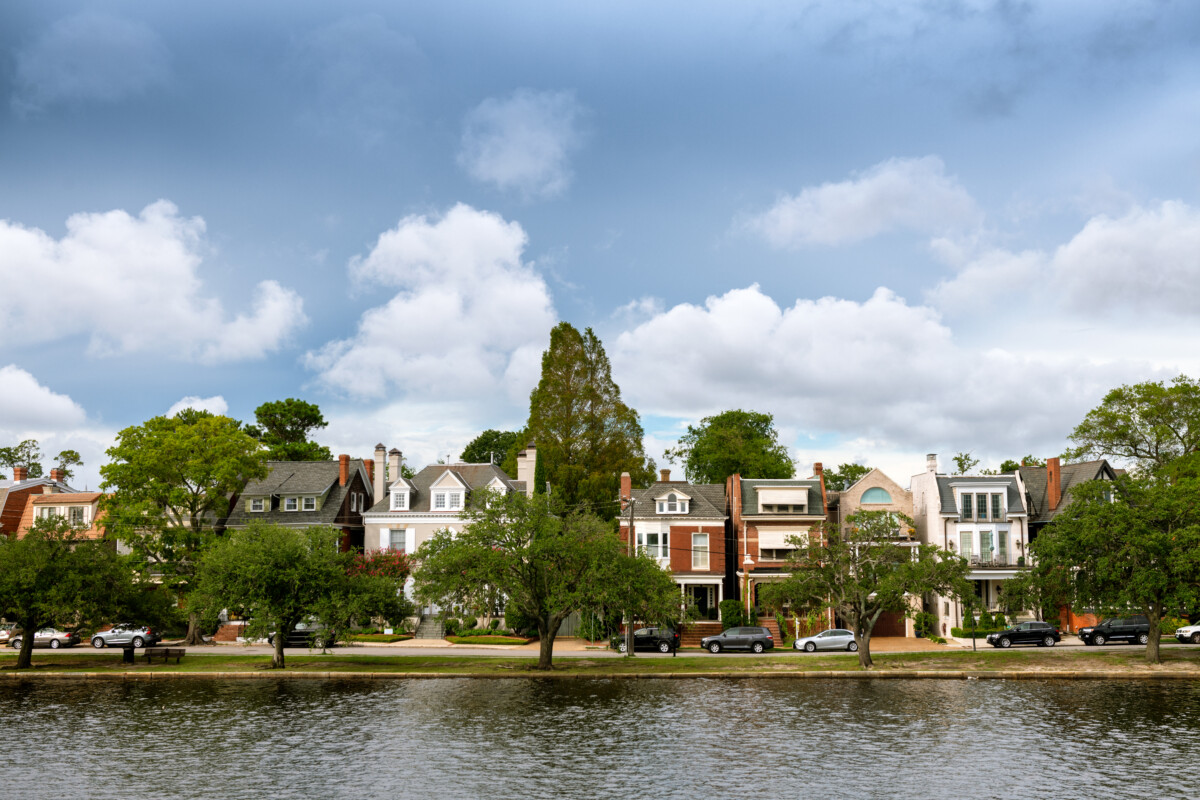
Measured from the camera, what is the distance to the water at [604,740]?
26.8 metres

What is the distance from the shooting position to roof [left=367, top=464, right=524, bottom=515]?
76.3 m

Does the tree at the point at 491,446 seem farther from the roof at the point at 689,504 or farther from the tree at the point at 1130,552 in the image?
the tree at the point at 1130,552

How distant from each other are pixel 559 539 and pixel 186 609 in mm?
21295

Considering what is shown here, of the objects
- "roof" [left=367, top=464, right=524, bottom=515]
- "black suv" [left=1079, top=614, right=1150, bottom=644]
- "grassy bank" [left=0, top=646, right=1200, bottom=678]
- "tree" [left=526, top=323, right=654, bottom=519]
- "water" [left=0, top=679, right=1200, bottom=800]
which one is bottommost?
"water" [left=0, top=679, right=1200, bottom=800]

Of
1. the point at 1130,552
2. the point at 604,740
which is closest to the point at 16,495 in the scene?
the point at 604,740

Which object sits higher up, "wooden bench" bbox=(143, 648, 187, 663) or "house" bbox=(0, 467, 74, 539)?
"house" bbox=(0, 467, 74, 539)

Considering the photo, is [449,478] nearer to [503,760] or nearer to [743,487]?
[743,487]

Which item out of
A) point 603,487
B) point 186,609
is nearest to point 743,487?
point 603,487

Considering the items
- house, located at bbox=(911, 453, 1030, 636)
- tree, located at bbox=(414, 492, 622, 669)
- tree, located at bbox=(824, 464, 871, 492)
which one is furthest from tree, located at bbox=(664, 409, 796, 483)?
tree, located at bbox=(414, 492, 622, 669)

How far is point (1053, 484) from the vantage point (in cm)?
7312

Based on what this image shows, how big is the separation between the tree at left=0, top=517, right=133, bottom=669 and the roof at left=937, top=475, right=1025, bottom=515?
185ft

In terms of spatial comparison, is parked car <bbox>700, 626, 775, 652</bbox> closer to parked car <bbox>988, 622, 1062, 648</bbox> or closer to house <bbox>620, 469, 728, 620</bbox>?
house <bbox>620, 469, 728, 620</bbox>

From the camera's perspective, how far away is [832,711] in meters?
38.0

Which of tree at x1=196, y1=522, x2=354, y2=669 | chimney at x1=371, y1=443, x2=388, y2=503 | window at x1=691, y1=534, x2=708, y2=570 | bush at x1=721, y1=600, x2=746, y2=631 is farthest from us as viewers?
chimney at x1=371, y1=443, x2=388, y2=503
